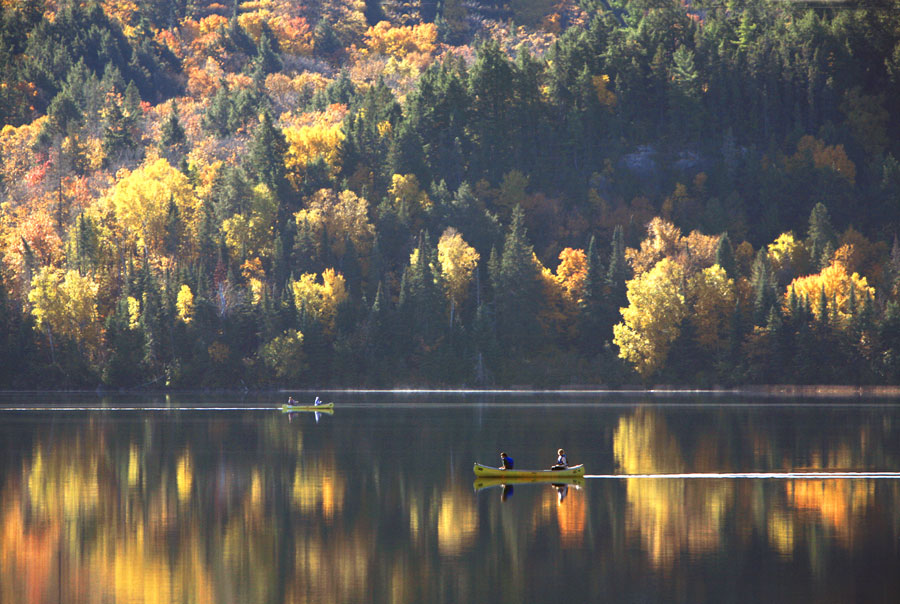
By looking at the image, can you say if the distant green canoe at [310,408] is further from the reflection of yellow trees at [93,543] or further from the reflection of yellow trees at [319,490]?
the reflection of yellow trees at [93,543]

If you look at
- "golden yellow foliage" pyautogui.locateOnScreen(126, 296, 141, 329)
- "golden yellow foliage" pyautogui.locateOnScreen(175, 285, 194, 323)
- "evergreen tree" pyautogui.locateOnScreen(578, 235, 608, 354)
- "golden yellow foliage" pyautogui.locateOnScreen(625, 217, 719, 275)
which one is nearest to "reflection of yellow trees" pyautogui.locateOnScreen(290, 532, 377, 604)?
"golden yellow foliage" pyautogui.locateOnScreen(175, 285, 194, 323)

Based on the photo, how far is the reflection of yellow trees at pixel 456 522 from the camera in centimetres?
4978

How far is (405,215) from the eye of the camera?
198 meters

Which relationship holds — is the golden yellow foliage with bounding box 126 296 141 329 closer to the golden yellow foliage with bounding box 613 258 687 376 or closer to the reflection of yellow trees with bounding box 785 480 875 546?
the golden yellow foliage with bounding box 613 258 687 376

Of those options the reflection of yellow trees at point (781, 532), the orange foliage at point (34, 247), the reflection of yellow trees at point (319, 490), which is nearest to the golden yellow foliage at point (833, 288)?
the orange foliage at point (34, 247)

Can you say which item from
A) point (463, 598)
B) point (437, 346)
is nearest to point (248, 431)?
point (463, 598)

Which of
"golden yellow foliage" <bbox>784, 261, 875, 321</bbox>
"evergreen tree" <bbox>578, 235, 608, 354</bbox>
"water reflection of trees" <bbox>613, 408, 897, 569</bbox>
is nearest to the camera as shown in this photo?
"water reflection of trees" <bbox>613, 408, 897, 569</bbox>

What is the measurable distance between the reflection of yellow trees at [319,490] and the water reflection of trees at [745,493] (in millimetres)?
13264

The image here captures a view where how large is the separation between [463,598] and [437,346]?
138 m

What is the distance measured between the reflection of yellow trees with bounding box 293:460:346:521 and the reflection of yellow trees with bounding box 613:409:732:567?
13.3 meters

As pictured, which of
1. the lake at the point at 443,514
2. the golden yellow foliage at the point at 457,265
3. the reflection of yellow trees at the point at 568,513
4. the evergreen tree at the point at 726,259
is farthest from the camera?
the golden yellow foliage at the point at 457,265

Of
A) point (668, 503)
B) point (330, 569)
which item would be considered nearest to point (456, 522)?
point (668, 503)

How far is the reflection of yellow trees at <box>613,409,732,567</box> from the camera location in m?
49.9

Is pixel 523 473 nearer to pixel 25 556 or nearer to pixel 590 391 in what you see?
pixel 25 556
